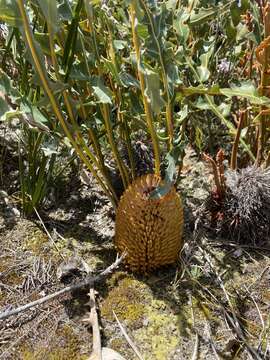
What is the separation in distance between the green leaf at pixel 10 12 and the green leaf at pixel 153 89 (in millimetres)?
265

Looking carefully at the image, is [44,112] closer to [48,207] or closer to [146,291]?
[48,207]

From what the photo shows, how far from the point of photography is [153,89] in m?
1.03

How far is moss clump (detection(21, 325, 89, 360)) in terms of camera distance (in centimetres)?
114

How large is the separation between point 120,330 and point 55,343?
147 millimetres

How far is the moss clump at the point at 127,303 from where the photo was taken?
1225mm

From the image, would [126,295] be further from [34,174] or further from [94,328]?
[34,174]

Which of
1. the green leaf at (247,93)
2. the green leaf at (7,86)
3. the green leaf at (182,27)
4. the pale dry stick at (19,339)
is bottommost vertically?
the pale dry stick at (19,339)

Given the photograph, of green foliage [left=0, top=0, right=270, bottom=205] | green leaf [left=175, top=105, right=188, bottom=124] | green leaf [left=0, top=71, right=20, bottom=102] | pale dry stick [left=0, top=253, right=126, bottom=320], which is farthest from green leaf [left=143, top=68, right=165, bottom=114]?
pale dry stick [left=0, top=253, right=126, bottom=320]

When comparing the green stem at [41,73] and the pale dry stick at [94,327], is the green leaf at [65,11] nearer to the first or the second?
the green stem at [41,73]

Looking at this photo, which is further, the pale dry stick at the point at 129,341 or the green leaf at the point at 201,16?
the green leaf at the point at 201,16

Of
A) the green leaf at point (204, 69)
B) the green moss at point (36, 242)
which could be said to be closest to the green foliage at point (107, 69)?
the green leaf at point (204, 69)

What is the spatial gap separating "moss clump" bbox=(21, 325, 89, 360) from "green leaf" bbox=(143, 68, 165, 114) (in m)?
0.54

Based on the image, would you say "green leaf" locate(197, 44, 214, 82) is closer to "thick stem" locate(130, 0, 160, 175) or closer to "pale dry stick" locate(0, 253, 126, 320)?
"thick stem" locate(130, 0, 160, 175)

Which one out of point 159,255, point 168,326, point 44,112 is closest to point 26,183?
point 44,112
